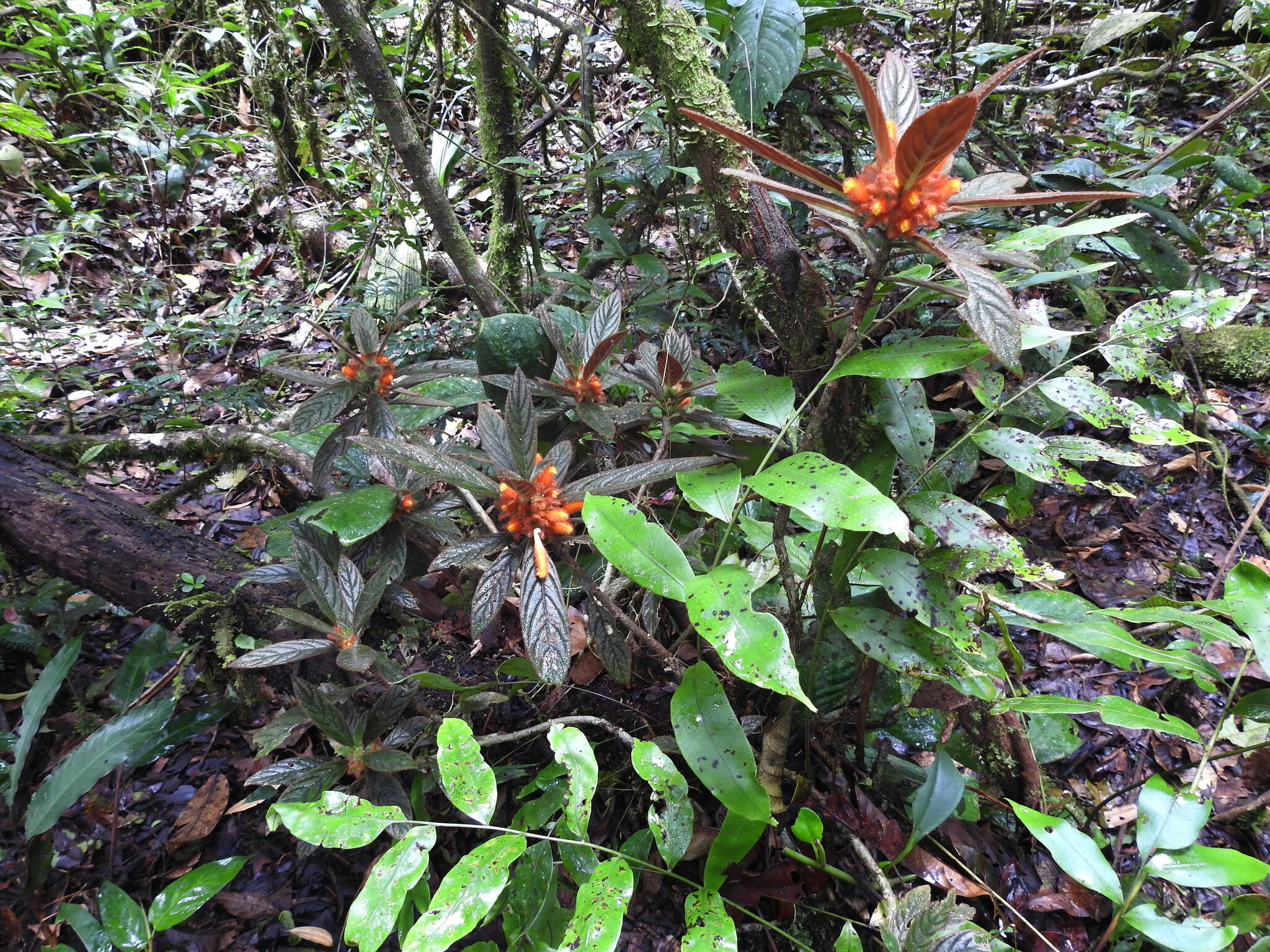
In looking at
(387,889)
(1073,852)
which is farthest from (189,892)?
(1073,852)

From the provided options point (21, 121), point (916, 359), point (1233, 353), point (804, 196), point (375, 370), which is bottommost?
point (1233, 353)

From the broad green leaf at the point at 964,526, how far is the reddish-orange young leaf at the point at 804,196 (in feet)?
1.45

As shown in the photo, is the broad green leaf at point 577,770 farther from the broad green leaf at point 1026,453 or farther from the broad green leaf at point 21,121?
the broad green leaf at point 21,121

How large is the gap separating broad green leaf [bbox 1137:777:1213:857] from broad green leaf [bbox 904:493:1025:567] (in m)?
0.39

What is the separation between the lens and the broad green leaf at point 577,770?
92 cm

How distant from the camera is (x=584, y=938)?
80 centimetres

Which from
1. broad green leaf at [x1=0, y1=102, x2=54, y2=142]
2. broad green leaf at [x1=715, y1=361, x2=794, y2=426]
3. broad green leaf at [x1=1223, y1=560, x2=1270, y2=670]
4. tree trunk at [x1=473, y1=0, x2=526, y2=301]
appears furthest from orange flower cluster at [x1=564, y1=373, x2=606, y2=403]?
broad green leaf at [x1=0, y1=102, x2=54, y2=142]

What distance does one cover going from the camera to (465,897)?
808 millimetres

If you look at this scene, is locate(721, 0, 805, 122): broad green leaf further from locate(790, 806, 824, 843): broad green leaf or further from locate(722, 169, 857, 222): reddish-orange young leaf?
locate(790, 806, 824, 843): broad green leaf

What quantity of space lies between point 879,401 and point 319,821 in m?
1.03

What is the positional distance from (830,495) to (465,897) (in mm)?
674

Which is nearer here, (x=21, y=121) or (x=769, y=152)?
(x=769, y=152)

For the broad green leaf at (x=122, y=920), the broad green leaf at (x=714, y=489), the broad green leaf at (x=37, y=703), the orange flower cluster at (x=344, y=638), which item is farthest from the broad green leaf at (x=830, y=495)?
the broad green leaf at (x=37, y=703)

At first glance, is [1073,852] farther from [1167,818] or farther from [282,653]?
[282,653]
